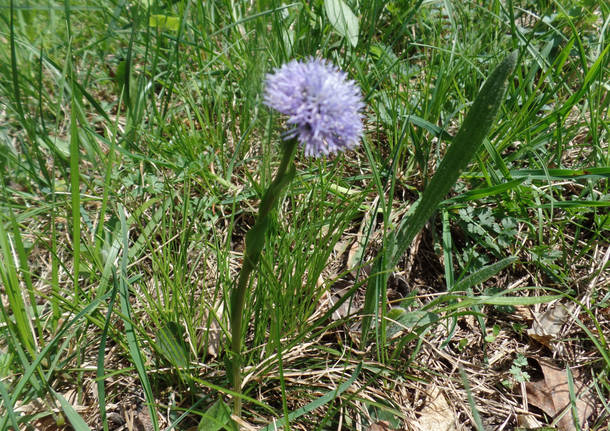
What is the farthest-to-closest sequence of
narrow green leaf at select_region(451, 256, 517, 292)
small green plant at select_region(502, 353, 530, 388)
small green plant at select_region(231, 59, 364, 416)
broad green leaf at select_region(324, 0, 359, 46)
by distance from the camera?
broad green leaf at select_region(324, 0, 359, 46), small green plant at select_region(502, 353, 530, 388), narrow green leaf at select_region(451, 256, 517, 292), small green plant at select_region(231, 59, 364, 416)

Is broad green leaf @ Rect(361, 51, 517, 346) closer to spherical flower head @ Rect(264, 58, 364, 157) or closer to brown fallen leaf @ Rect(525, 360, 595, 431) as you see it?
spherical flower head @ Rect(264, 58, 364, 157)

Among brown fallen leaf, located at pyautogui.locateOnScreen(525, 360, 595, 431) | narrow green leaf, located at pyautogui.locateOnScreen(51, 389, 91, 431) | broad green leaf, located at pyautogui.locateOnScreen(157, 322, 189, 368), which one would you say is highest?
broad green leaf, located at pyautogui.locateOnScreen(157, 322, 189, 368)

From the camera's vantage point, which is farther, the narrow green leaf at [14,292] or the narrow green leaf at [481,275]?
the narrow green leaf at [481,275]

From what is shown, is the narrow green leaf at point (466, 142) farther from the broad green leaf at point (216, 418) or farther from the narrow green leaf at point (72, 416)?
the narrow green leaf at point (72, 416)

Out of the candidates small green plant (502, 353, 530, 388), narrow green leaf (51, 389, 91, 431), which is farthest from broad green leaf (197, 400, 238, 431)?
small green plant (502, 353, 530, 388)

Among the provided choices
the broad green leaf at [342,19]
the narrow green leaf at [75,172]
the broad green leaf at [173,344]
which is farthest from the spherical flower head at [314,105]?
the broad green leaf at [342,19]

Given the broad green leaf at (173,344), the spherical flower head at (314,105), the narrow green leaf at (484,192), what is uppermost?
the spherical flower head at (314,105)
